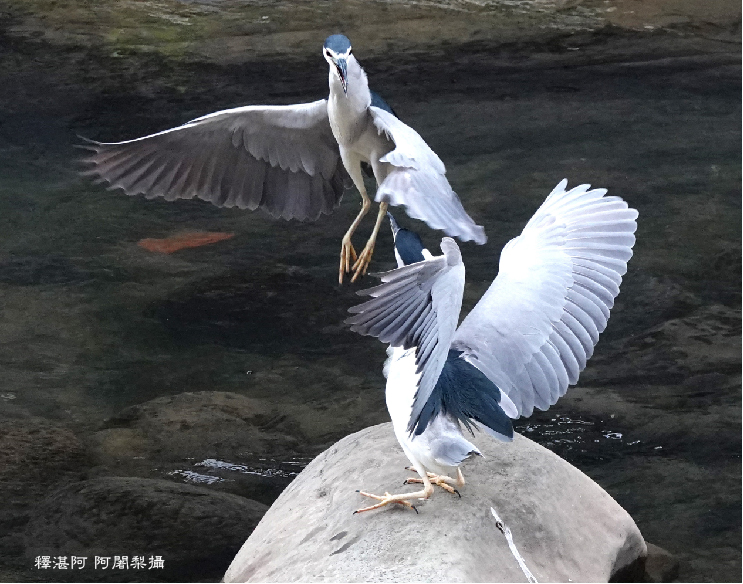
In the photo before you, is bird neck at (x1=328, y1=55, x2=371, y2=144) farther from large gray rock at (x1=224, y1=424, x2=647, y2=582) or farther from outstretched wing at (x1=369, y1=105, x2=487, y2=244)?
large gray rock at (x1=224, y1=424, x2=647, y2=582)

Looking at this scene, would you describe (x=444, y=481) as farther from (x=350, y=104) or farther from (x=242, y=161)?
(x=242, y=161)

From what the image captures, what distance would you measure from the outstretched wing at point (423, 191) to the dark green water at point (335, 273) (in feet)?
4.91

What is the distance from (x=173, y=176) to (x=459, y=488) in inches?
64.9

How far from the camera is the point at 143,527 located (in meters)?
4.04

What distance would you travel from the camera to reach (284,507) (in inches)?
135

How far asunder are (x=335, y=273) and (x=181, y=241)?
0.92 meters

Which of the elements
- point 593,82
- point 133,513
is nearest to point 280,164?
point 133,513

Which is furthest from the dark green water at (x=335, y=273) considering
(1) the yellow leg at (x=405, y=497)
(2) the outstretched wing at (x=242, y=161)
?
(1) the yellow leg at (x=405, y=497)

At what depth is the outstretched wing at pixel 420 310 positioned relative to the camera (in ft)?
8.49

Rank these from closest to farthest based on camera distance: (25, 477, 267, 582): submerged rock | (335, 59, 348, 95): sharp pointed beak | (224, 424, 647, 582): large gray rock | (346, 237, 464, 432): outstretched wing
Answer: (346, 237, 464, 432): outstretched wing < (224, 424, 647, 582): large gray rock < (335, 59, 348, 95): sharp pointed beak < (25, 477, 267, 582): submerged rock

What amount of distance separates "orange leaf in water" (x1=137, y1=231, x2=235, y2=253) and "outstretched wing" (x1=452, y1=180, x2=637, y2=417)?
3.05 metres

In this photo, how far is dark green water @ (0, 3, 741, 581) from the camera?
14.6ft

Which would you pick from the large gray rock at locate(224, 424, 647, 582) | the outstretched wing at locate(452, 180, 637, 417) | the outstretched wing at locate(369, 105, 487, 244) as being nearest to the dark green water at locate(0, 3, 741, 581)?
the large gray rock at locate(224, 424, 647, 582)

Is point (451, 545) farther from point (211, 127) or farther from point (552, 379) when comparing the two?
point (211, 127)
